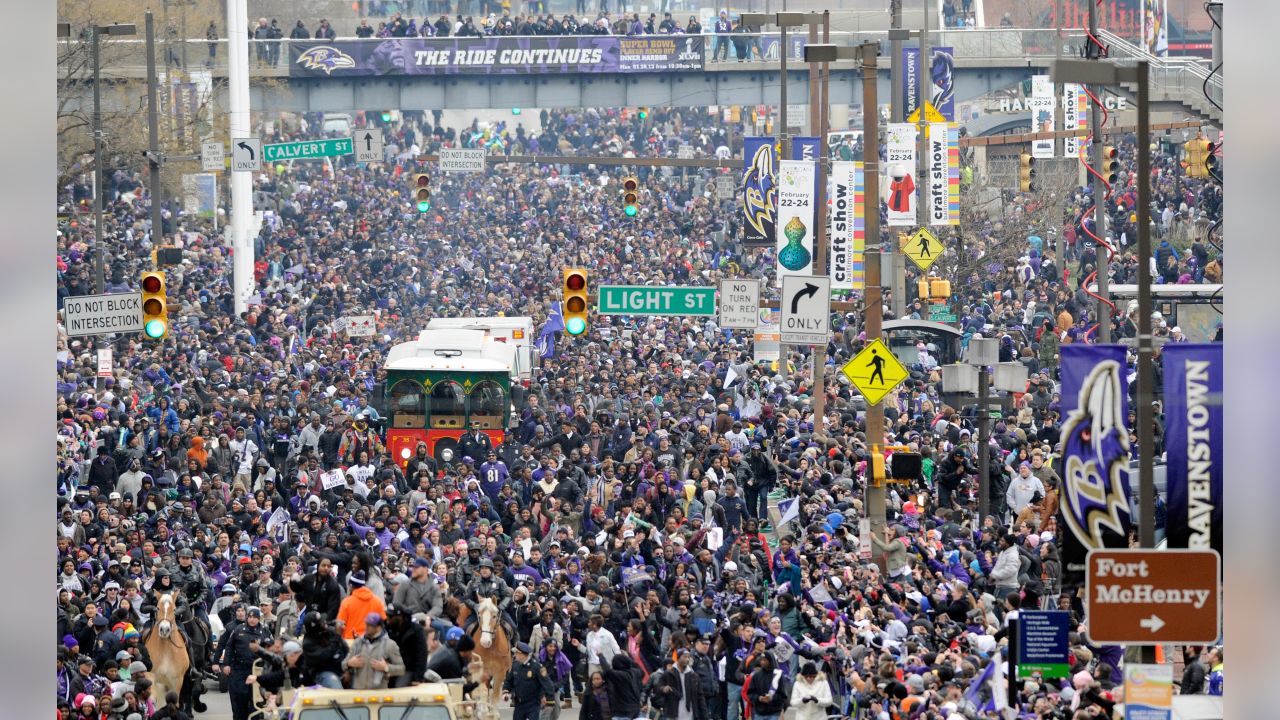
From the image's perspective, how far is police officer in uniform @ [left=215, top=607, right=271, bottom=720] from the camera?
57.5 ft

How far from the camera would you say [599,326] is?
4409 cm

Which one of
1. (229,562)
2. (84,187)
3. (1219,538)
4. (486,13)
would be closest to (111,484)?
(229,562)

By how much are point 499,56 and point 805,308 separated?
39.3m

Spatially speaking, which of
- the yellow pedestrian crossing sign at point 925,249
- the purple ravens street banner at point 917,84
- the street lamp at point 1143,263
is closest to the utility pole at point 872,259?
the street lamp at point 1143,263

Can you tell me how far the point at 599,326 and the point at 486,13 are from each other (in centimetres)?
4476

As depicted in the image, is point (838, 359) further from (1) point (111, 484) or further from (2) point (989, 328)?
(1) point (111, 484)

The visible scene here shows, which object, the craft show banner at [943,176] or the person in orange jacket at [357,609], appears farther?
the craft show banner at [943,176]

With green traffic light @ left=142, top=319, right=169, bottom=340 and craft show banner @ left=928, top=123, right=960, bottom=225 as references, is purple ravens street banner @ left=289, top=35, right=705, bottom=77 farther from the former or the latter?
green traffic light @ left=142, top=319, right=169, bottom=340

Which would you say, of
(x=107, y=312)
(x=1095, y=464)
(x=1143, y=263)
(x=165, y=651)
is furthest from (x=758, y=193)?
(x=1095, y=464)

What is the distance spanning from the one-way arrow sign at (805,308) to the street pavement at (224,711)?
318 inches

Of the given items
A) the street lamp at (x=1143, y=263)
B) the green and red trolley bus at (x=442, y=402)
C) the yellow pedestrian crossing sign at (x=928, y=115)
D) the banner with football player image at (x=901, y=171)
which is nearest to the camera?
the street lamp at (x=1143, y=263)

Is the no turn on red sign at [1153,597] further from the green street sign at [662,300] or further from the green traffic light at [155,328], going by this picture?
the green street sign at [662,300]

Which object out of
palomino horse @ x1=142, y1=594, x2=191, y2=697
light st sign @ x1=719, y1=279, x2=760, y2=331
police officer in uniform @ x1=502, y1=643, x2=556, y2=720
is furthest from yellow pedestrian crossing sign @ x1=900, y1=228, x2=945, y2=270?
palomino horse @ x1=142, y1=594, x2=191, y2=697

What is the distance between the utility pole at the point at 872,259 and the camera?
21.5 m
